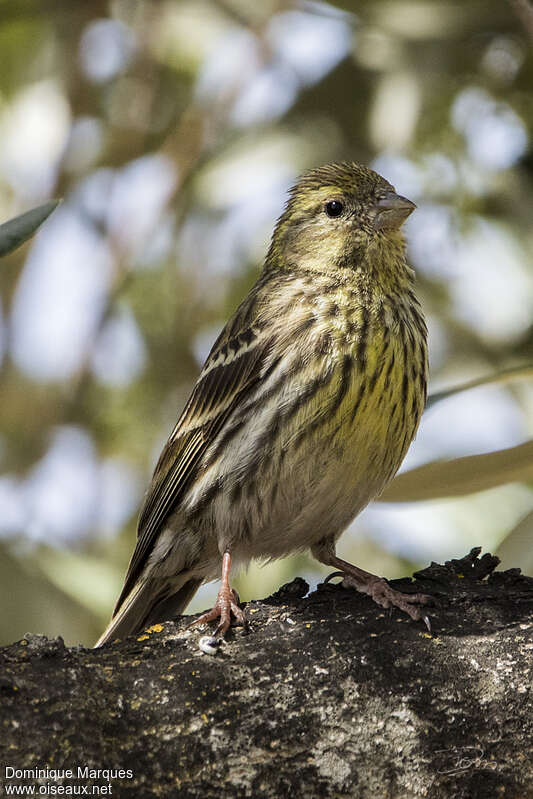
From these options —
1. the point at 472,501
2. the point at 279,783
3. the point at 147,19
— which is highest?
the point at 147,19

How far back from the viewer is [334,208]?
4.04m

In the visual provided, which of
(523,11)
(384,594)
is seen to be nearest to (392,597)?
(384,594)

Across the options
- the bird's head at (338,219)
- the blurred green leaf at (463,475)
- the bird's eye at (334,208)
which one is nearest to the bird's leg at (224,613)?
the blurred green leaf at (463,475)

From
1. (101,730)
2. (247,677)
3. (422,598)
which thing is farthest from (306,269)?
(101,730)

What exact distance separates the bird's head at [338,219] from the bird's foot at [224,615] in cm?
147

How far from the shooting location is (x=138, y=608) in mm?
3746

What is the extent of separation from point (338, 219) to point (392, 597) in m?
1.74

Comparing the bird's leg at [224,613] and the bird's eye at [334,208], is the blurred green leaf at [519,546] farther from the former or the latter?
the bird's eye at [334,208]

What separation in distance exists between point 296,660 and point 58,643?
53cm

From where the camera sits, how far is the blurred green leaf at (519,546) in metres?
3.25

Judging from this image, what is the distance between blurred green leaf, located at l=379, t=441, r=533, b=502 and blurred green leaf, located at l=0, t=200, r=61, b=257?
1613mm

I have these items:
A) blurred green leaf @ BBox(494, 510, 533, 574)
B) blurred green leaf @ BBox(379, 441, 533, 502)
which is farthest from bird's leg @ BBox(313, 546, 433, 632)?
blurred green leaf @ BBox(494, 510, 533, 574)

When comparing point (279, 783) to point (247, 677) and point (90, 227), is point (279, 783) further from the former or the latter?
point (90, 227)

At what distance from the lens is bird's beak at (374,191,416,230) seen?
3.91 metres
